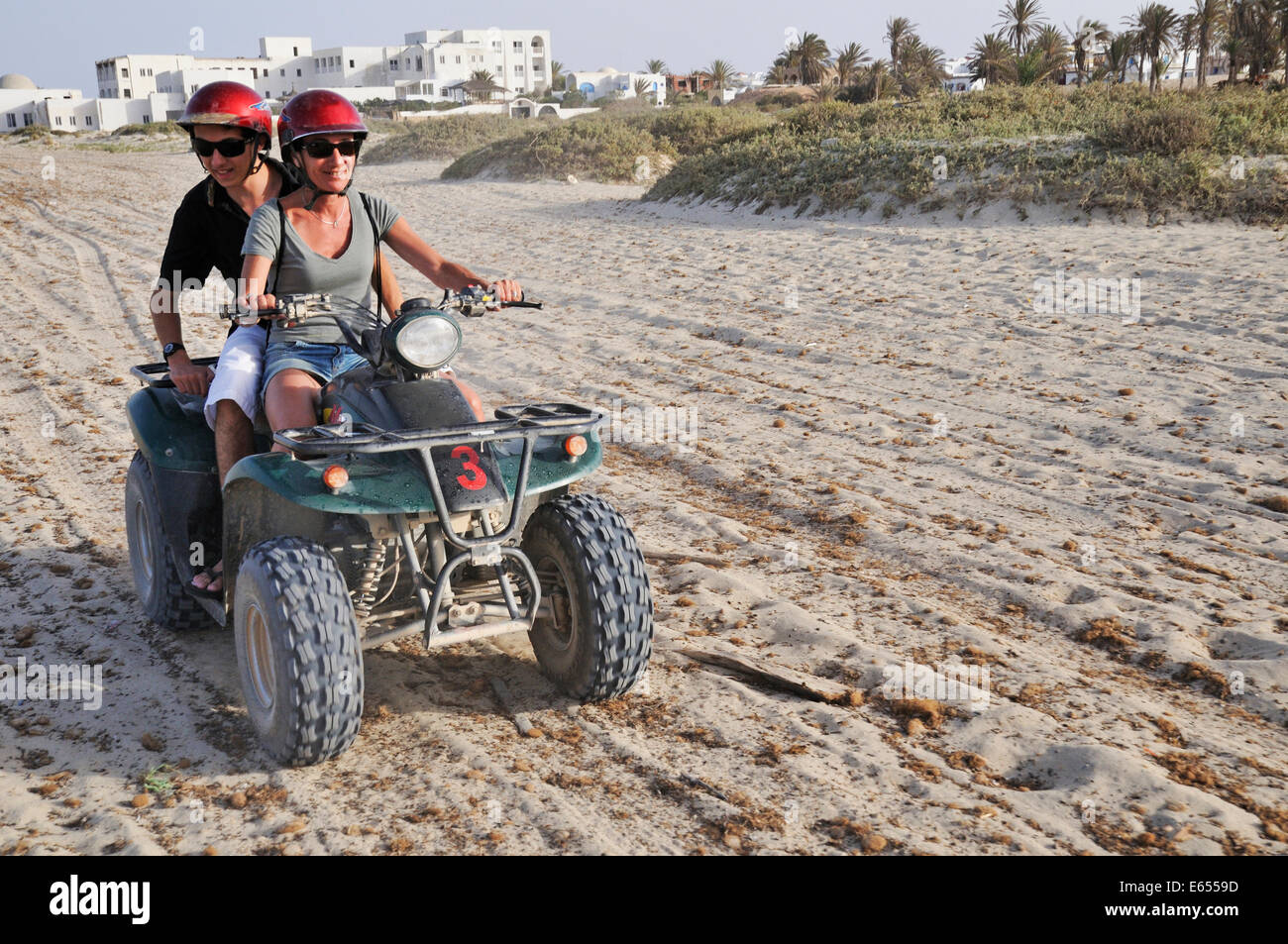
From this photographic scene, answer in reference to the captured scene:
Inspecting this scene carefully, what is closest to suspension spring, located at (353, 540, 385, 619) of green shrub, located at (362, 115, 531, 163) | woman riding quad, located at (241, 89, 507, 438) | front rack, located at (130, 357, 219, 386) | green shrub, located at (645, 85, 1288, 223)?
woman riding quad, located at (241, 89, 507, 438)

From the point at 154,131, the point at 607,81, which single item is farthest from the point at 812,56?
the point at 607,81

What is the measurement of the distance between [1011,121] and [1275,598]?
14.1 meters

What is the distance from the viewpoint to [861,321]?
376 inches

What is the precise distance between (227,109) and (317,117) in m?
0.68

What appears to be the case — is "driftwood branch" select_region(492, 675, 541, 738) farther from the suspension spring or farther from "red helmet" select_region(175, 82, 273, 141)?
"red helmet" select_region(175, 82, 273, 141)

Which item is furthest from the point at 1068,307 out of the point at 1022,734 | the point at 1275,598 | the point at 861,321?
the point at 1022,734

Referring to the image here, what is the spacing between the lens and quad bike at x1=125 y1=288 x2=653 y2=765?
124 inches

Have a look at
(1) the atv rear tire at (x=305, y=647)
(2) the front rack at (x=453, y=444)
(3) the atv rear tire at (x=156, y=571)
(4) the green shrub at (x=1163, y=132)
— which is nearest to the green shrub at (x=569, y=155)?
(4) the green shrub at (x=1163, y=132)

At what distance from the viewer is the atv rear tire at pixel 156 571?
4.29 m

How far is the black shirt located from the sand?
4.85ft

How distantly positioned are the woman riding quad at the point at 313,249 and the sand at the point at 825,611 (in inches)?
43.5

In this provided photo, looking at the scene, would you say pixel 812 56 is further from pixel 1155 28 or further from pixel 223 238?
pixel 223 238

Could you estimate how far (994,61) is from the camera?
3816 cm

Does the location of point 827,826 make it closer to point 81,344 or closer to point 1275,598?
point 1275,598
